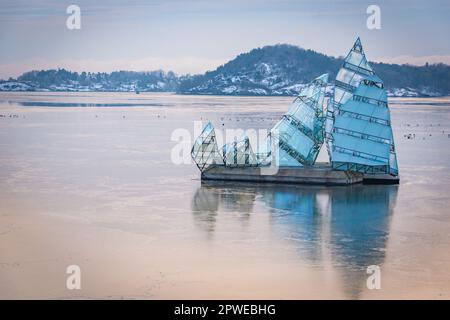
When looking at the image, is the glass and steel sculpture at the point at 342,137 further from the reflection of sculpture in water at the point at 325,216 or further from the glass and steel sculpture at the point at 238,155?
the reflection of sculpture in water at the point at 325,216

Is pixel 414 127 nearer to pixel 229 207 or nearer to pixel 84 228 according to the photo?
pixel 229 207

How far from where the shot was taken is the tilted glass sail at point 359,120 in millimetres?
52969

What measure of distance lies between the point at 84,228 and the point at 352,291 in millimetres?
13757

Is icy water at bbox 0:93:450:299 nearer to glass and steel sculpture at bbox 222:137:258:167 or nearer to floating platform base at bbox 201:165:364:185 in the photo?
floating platform base at bbox 201:165:364:185

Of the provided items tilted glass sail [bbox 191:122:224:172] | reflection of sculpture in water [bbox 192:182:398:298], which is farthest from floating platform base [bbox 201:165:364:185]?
tilted glass sail [bbox 191:122:224:172]

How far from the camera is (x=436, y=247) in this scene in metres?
39.6

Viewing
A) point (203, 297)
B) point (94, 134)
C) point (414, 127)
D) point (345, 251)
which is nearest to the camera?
point (203, 297)

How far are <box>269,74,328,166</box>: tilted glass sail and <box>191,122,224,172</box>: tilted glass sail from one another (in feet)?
10.3

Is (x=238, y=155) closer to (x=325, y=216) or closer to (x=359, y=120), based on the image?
(x=359, y=120)

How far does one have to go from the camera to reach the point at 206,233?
41531 mm

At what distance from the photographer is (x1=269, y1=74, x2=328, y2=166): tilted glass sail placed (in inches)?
2153
